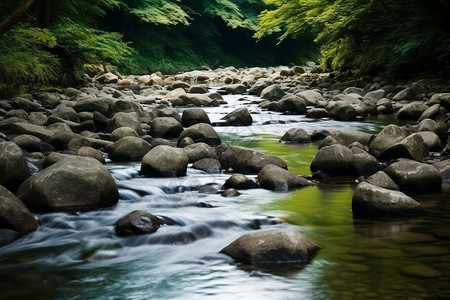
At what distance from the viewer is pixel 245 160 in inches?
184

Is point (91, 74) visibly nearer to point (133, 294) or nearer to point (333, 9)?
point (333, 9)

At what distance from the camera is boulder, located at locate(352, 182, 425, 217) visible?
3.24 metres

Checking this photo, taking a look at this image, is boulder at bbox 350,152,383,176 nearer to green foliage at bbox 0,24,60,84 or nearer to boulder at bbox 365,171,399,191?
boulder at bbox 365,171,399,191

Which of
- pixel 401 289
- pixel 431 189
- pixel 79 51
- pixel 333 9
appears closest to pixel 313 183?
pixel 431 189

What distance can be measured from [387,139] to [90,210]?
303cm

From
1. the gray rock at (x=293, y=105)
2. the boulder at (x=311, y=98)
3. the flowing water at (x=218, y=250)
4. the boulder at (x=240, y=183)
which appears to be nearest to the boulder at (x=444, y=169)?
the flowing water at (x=218, y=250)

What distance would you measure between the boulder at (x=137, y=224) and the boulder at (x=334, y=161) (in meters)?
1.90

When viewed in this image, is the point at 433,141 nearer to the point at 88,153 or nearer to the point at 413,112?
the point at 413,112

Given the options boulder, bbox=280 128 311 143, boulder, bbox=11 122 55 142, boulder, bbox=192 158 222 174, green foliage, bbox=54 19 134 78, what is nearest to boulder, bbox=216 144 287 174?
boulder, bbox=192 158 222 174

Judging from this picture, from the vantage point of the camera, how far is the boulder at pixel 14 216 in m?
2.99

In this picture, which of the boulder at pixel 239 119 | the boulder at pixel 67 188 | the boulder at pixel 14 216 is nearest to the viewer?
the boulder at pixel 14 216

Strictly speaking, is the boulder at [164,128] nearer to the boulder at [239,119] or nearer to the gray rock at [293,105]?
the boulder at [239,119]

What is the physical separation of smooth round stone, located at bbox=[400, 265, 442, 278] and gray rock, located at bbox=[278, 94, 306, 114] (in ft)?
24.3

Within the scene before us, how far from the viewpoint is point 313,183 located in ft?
13.9
